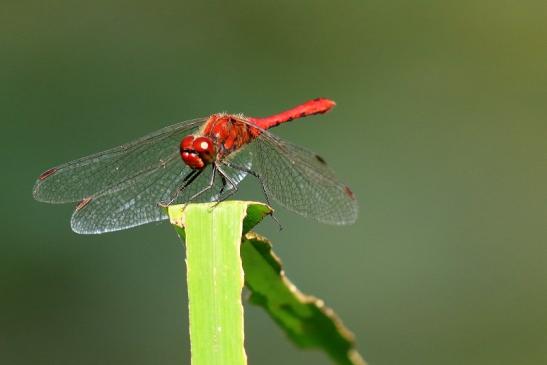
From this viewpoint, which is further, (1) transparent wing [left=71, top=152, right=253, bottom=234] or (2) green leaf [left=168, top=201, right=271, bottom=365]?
(1) transparent wing [left=71, top=152, right=253, bottom=234]

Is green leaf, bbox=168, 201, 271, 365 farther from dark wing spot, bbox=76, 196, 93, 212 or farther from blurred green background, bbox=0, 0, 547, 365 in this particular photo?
blurred green background, bbox=0, 0, 547, 365

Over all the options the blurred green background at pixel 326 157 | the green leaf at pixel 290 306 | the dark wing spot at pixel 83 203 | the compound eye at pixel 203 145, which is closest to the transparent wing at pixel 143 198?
the dark wing spot at pixel 83 203

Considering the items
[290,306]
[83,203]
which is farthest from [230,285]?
[83,203]

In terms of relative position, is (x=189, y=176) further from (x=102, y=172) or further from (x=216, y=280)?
(x=216, y=280)

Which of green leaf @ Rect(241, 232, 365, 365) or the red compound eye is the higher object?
the red compound eye

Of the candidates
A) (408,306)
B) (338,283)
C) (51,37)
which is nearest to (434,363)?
(408,306)

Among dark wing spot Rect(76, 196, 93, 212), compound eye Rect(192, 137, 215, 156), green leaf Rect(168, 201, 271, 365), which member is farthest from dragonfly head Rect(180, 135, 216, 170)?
green leaf Rect(168, 201, 271, 365)
